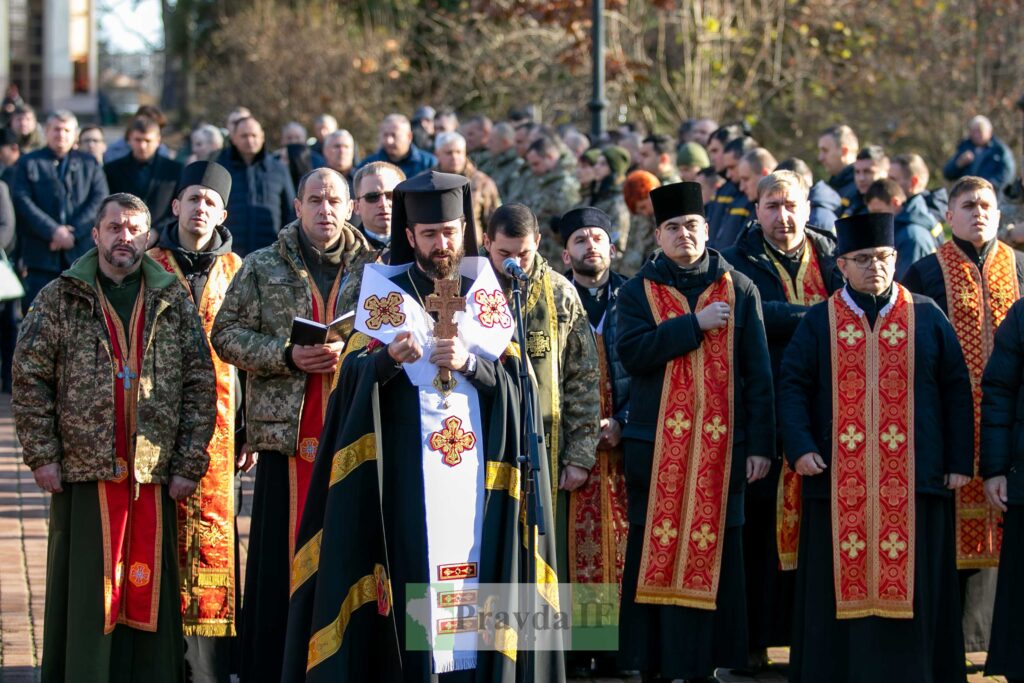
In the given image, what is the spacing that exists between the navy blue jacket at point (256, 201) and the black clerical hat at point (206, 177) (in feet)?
14.1

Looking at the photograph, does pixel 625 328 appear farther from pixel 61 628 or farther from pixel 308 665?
pixel 61 628

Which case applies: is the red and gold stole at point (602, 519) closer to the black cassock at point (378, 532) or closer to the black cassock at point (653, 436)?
the black cassock at point (653, 436)

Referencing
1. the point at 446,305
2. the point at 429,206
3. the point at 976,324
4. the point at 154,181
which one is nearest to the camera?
the point at 446,305

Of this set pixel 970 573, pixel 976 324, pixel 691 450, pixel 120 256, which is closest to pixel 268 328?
pixel 120 256

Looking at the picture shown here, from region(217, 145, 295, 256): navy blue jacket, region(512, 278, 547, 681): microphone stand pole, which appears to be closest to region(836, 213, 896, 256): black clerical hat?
region(512, 278, 547, 681): microphone stand pole

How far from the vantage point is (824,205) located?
34.1 feet

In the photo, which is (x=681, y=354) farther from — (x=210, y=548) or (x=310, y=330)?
(x=210, y=548)

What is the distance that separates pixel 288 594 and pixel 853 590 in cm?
247

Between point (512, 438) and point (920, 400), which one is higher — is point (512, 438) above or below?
below

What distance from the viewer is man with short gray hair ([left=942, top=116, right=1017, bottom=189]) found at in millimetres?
14750

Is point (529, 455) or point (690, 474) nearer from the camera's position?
point (529, 455)

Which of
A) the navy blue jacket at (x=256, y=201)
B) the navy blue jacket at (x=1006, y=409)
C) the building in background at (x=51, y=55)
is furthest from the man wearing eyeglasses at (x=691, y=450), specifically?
the building in background at (x=51, y=55)

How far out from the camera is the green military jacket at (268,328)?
7375mm

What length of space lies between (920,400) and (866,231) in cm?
78
